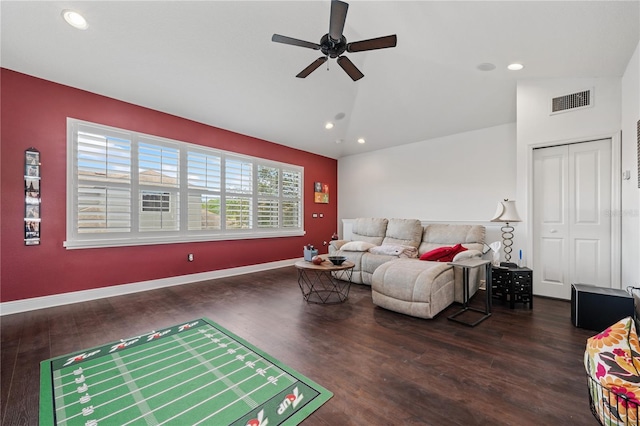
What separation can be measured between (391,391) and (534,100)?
13.8 feet

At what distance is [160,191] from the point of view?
14.3 feet

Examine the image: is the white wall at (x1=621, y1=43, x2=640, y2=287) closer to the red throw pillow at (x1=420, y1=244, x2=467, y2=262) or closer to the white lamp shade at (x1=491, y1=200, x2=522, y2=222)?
the white lamp shade at (x1=491, y1=200, x2=522, y2=222)

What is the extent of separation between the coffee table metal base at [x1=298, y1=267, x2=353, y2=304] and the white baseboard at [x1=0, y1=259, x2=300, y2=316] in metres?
1.53

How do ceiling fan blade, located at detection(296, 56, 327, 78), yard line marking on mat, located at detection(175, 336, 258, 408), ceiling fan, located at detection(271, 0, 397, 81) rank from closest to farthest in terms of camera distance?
yard line marking on mat, located at detection(175, 336, 258, 408) < ceiling fan, located at detection(271, 0, 397, 81) < ceiling fan blade, located at detection(296, 56, 327, 78)

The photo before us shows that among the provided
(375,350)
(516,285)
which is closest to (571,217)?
(516,285)

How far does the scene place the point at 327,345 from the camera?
242 centimetres

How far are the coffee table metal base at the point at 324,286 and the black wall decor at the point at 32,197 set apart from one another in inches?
131

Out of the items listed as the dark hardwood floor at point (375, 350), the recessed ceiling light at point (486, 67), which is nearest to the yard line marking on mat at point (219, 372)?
the dark hardwood floor at point (375, 350)

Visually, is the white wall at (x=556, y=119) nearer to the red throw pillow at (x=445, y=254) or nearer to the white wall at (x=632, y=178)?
the white wall at (x=632, y=178)

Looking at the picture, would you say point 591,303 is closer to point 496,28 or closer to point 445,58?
point 496,28

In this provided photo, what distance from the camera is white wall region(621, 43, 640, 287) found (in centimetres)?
264

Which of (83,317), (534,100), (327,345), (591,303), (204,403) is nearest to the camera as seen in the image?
(204,403)

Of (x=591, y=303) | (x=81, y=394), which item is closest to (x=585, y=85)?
(x=591, y=303)

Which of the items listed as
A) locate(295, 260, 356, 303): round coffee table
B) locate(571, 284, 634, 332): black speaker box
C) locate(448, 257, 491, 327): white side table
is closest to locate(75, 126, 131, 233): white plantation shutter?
locate(295, 260, 356, 303): round coffee table
